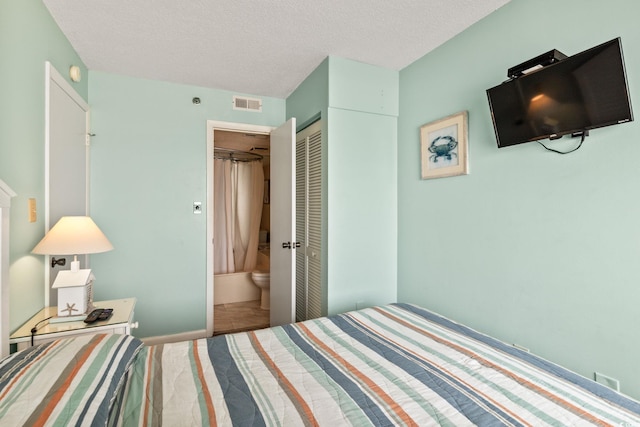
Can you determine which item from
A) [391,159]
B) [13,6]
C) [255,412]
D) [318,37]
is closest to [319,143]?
[391,159]

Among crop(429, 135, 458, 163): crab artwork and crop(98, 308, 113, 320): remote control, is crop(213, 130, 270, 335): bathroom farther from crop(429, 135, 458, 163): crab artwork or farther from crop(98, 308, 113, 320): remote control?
crop(429, 135, 458, 163): crab artwork

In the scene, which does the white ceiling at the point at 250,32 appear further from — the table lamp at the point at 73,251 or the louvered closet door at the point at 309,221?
the table lamp at the point at 73,251

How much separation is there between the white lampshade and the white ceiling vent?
180 cm

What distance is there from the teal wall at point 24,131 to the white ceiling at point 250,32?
310 mm

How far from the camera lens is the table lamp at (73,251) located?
1.65 meters

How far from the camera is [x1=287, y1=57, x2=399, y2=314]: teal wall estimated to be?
242 centimetres

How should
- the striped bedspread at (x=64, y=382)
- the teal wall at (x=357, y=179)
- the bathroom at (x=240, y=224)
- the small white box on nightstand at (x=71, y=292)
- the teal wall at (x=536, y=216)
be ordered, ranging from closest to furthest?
the striped bedspread at (x=64, y=382) < the teal wall at (x=536, y=216) < the small white box on nightstand at (x=71, y=292) < the teal wall at (x=357, y=179) < the bathroom at (x=240, y=224)

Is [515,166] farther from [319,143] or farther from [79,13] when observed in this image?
[79,13]


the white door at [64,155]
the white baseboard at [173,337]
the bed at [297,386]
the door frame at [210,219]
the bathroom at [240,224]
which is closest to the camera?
the bed at [297,386]

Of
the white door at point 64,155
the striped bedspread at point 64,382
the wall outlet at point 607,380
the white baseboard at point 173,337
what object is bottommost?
the white baseboard at point 173,337

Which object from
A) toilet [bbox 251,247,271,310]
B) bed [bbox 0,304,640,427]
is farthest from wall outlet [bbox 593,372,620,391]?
toilet [bbox 251,247,271,310]

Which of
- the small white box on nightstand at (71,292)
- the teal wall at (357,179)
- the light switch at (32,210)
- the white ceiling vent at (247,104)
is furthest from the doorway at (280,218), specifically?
the light switch at (32,210)

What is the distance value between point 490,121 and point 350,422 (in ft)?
5.87

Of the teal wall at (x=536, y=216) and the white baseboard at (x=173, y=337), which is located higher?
the teal wall at (x=536, y=216)
